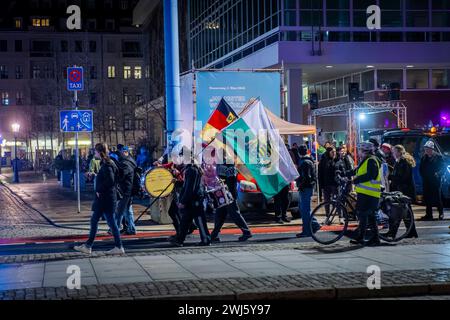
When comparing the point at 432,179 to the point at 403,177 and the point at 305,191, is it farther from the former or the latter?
the point at 305,191

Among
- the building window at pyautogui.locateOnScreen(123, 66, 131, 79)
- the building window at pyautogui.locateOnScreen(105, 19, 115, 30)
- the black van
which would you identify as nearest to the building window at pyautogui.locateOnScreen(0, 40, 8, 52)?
the building window at pyautogui.locateOnScreen(105, 19, 115, 30)

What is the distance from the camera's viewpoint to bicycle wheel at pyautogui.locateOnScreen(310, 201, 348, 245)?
39.9 feet

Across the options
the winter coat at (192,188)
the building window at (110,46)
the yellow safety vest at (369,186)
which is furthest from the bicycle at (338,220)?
the building window at (110,46)

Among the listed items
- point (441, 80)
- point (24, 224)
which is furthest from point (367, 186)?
point (441, 80)

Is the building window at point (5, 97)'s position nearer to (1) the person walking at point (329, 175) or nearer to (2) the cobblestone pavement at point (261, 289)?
(1) the person walking at point (329, 175)

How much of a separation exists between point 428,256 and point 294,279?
2871mm

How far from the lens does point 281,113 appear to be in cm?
2017

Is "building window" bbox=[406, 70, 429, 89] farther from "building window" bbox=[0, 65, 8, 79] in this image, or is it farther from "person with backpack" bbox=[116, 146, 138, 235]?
"building window" bbox=[0, 65, 8, 79]

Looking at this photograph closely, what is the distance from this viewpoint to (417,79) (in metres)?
40.2

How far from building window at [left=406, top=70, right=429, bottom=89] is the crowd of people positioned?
81.7 ft

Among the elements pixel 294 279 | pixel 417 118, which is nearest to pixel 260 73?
pixel 294 279

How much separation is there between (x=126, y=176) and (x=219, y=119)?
14.6 ft
